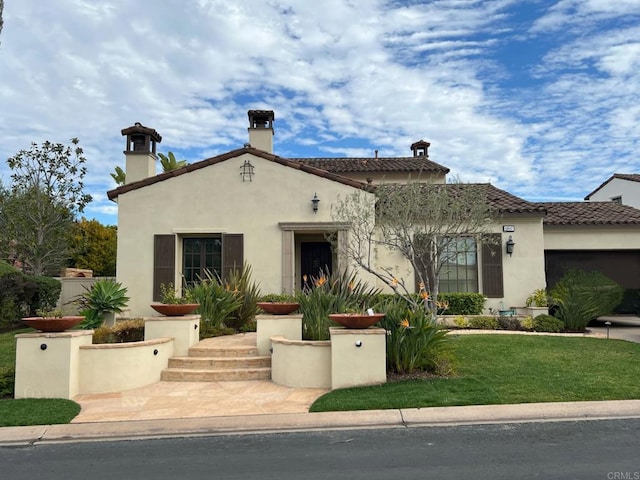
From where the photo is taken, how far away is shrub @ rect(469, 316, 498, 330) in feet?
41.2

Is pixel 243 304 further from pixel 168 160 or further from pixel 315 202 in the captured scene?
pixel 168 160

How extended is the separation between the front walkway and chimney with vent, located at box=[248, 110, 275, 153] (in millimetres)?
9306

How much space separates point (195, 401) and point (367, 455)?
3133mm

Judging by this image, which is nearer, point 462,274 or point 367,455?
point 367,455

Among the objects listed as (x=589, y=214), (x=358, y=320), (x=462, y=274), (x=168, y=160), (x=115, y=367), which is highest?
(x=168, y=160)

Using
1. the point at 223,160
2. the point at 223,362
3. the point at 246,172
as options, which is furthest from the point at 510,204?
the point at 223,362

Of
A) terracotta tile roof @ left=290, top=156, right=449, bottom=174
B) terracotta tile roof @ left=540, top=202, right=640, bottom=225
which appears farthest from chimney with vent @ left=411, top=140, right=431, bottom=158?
terracotta tile roof @ left=540, top=202, right=640, bottom=225

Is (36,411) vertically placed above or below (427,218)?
below

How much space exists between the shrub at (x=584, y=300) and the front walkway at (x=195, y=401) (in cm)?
804

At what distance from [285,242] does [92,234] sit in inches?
816

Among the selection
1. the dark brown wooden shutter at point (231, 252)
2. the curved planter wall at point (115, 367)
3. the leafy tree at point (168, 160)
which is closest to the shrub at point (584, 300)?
the dark brown wooden shutter at point (231, 252)

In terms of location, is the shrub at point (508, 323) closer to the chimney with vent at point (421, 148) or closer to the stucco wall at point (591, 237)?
the stucco wall at point (591, 237)

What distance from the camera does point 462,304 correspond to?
13.3 meters

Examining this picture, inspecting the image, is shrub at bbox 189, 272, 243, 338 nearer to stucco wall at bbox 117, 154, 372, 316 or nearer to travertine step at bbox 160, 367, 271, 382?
travertine step at bbox 160, 367, 271, 382
